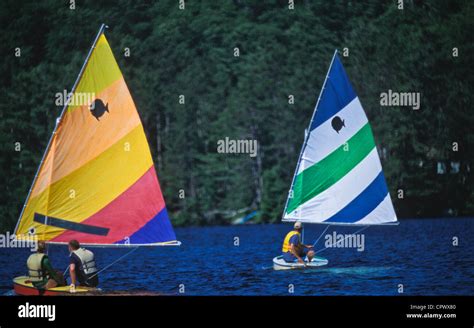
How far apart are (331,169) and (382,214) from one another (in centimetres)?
211

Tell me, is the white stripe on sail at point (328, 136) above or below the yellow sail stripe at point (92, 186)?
above

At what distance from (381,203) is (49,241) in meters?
10.8

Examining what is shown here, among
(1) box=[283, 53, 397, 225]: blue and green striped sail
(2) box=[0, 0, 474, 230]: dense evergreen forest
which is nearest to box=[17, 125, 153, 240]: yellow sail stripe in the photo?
(1) box=[283, 53, 397, 225]: blue and green striped sail

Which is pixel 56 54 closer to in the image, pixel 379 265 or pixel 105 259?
pixel 105 259

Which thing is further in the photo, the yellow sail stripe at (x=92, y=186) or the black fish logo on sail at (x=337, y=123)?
the black fish logo on sail at (x=337, y=123)

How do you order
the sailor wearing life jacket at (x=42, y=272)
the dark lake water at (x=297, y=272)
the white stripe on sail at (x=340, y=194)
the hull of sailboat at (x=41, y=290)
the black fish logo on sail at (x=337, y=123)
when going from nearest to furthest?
1. the hull of sailboat at (x=41, y=290)
2. the sailor wearing life jacket at (x=42, y=272)
3. the dark lake water at (x=297, y=272)
4. the white stripe on sail at (x=340, y=194)
5. the black fish logo on sail at (x=337, y=123)

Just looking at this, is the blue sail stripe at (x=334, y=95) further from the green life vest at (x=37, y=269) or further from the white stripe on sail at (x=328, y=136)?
the green life vest at (x=37, y=269)

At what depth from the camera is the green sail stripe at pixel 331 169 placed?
29500mm

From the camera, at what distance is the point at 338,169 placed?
1192 inches

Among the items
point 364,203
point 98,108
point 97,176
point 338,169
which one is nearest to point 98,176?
point 97,176

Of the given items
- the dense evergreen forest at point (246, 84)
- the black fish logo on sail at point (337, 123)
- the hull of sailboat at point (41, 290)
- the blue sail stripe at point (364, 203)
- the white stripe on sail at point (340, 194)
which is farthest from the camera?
the dense evergreen forest at point (246, 84)

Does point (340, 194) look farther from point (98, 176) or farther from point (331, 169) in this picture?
point (98, 176)

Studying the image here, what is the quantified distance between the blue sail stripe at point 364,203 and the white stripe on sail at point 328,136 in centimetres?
160

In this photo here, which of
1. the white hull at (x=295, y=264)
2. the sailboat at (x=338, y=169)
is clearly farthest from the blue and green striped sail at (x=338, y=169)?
the white hull at (x=295, y=264)
